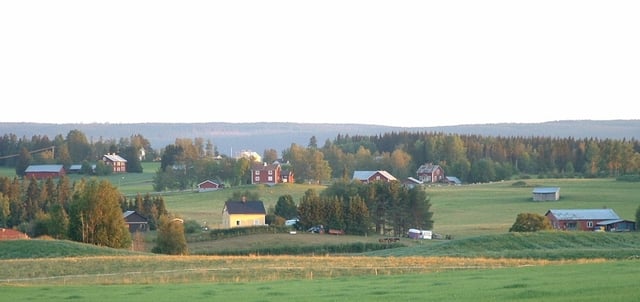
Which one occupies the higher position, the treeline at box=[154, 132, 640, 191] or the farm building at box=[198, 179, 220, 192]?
the treeline at box=[154, 132, 640, 191]

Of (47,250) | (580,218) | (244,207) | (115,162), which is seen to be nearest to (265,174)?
(115,162)

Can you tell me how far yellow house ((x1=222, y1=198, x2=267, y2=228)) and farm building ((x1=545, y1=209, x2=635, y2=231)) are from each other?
23.0 meters

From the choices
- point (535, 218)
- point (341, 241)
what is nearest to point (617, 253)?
point (535, 218)

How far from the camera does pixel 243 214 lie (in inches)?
3533

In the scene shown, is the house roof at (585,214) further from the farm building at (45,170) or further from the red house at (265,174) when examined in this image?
the farm building at (45,170)

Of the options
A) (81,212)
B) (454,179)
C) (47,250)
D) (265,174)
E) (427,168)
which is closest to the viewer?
(47,250)

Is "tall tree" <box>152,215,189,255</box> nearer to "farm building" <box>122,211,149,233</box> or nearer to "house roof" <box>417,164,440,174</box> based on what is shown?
"farm building" <box>122,211,149,233</box>

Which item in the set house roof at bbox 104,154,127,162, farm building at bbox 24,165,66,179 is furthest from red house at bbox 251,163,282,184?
house roof at bbox 104,154,127,162

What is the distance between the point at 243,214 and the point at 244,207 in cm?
129

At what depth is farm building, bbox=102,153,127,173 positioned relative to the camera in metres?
163

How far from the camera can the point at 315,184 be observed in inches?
5354

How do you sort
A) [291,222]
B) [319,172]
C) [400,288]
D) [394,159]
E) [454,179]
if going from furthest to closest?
[394,159] → [454,179] → [319,172] → [291,222] → [400,288]

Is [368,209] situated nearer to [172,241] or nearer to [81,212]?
[81,212]

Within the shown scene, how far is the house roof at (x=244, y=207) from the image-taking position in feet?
297
